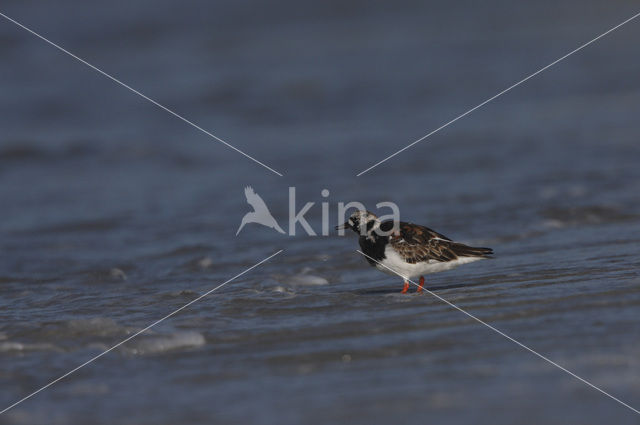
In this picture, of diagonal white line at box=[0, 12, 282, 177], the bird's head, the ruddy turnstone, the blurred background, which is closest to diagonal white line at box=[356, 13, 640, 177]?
the blurred background

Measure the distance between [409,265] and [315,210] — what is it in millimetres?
3945

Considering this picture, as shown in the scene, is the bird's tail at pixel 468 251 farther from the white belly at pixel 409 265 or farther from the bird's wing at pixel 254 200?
the bird's wing at pixel 254 200

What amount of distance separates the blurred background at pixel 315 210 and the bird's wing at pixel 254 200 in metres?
0.19

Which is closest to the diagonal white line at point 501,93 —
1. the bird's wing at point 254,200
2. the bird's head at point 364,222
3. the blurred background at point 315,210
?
the blurred background at point 315,210

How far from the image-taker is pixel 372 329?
5887mm

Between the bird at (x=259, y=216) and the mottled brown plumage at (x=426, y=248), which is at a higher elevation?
the bird at (x=259, y=216)

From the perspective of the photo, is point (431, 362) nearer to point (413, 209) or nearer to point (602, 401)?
point (602, 401)

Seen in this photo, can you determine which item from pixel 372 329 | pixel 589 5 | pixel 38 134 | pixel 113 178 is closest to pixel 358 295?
pixel 372 329

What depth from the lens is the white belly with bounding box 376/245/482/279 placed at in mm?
6961

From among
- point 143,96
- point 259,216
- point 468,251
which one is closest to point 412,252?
point 468,251

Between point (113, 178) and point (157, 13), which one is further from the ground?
point (157, 13)

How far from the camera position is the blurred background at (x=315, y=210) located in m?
4.91

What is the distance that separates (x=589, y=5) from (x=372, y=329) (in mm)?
20926

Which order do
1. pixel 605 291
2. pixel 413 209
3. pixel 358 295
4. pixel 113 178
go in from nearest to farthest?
1. pixel 605 291
2. pixel 358 295
3. pixel 413 209
4. pixel 113 178
